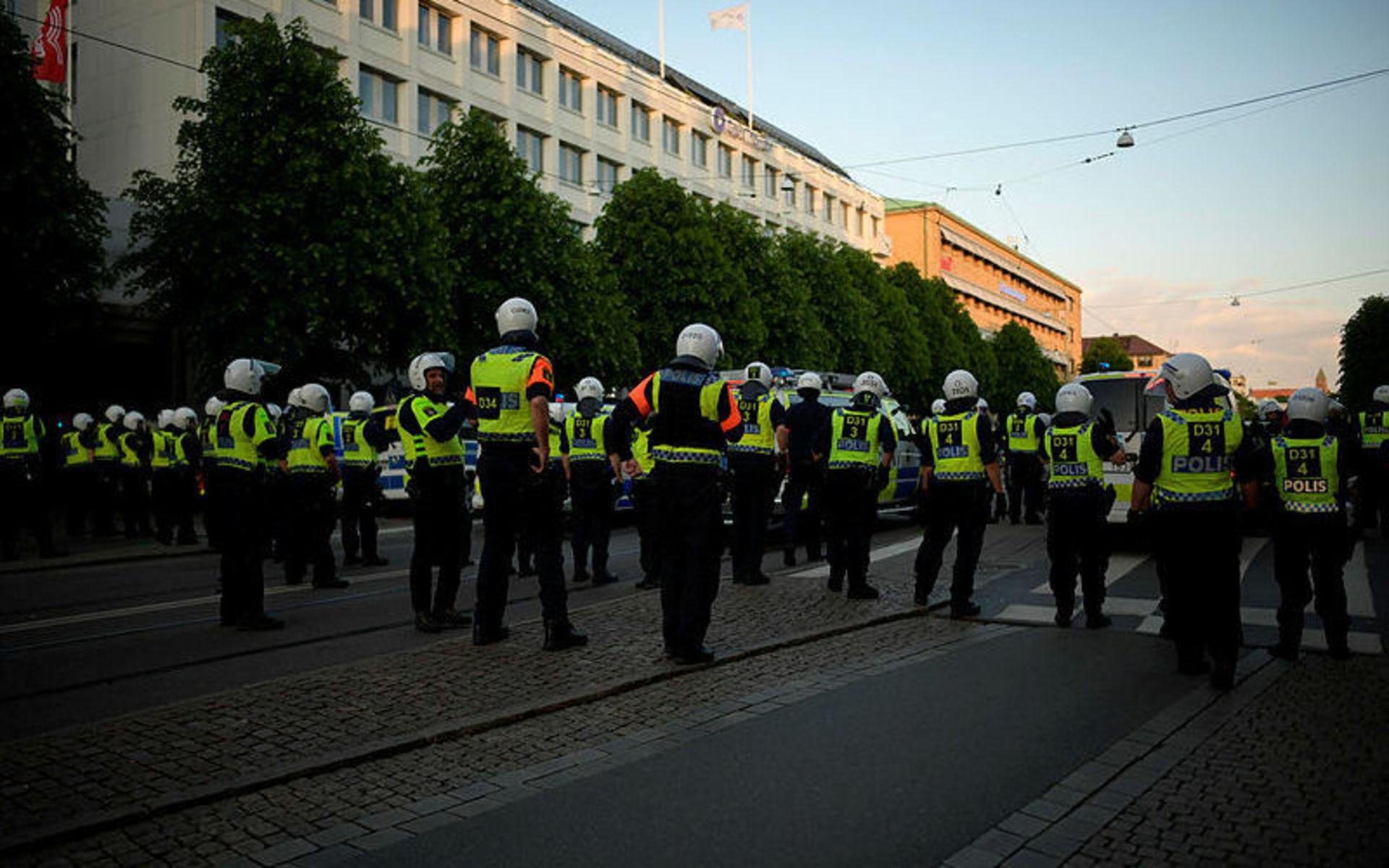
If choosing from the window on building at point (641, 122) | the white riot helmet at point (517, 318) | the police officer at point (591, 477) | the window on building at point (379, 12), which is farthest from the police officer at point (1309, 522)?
the window on building at point (641, 122)

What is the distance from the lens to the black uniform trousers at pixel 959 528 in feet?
27.8

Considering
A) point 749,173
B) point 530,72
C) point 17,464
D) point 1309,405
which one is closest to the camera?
point 1309,405

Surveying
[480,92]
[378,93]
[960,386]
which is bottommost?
[960,386]

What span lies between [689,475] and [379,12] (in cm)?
3682

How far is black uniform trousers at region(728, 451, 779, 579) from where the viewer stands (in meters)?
10.3

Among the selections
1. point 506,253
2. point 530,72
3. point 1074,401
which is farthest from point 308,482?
point 530,72

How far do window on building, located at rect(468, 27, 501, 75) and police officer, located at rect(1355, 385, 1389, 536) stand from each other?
116 ft

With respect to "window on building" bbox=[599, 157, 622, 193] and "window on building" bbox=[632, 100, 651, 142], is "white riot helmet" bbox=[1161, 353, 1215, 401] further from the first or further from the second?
"window on building" bbox=[632, 100, 651, 142]

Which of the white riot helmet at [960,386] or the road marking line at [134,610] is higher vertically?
the white riot helmet at [960,386]

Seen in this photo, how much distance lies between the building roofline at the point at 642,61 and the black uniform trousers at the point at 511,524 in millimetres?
43614

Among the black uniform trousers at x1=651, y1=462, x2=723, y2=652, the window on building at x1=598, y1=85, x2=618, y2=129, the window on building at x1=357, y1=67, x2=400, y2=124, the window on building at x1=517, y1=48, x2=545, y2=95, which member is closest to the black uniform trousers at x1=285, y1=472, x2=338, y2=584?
the black uniform trousers at x1=651, y1=462, x2=723, y2=652

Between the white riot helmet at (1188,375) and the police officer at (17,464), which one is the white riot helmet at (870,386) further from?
the police officer at (17,464)

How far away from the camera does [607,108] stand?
49781 mm

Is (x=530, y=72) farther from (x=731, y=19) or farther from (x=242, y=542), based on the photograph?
(x=242, y=542)
